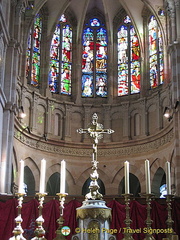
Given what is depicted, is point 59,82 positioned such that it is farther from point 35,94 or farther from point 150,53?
point 150,53

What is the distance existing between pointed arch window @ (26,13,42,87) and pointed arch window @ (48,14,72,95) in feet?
2.59

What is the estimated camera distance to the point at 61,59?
88.6 feet

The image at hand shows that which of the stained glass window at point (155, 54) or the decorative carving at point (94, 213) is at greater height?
the stained glass window at point (155, 54)

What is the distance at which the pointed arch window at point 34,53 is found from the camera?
2539 cm

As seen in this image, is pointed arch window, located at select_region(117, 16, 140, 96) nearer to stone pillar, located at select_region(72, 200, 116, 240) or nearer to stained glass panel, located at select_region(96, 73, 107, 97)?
stained glass panel, located at select_region(96, 73, 107, 97)

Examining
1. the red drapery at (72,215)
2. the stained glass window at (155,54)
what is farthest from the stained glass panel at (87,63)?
the red drapery at (72,215)

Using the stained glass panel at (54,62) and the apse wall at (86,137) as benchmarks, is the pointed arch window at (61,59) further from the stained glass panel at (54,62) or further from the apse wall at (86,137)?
the apse wall at (86,137)

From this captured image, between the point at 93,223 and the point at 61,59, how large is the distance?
65.8ft

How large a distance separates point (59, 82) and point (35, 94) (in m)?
2.19

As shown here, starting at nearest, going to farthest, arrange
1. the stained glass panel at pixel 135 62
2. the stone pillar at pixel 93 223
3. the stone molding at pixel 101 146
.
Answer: the stone pillar at pixel 93 223, the stone molding at pixel 101 146, the stained glass panel at pixel 135 62

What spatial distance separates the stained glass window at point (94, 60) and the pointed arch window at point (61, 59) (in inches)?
34.2

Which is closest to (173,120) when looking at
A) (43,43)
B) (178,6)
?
(178,6)

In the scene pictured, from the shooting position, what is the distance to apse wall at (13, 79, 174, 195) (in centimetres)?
2369

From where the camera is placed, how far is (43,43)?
26.6 meters
